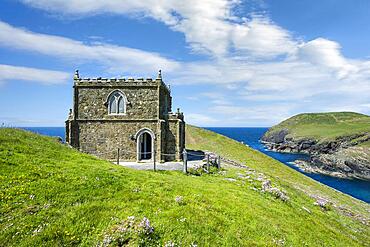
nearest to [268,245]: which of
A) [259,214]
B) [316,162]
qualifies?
[259,214]

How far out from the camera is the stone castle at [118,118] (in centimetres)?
4041

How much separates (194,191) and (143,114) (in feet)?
73.0

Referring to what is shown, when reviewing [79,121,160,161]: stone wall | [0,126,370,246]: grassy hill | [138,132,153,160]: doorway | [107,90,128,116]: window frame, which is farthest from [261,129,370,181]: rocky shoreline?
[0,126,370,246]: grassy hill

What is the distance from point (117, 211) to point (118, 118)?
2632 cm

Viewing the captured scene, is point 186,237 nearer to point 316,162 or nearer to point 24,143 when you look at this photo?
point 24,143

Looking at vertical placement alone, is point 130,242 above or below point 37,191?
below

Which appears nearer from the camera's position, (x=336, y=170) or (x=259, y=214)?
(x=259, y=214)

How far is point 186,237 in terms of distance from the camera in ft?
46.4

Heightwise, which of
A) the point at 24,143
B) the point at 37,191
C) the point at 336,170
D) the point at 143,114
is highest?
the point at 143,114

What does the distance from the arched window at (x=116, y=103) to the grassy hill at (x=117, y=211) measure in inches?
694

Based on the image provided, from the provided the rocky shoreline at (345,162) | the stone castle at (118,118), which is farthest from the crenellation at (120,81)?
the rocky shoreline at (345,162)

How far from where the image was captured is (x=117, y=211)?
50.9 feet

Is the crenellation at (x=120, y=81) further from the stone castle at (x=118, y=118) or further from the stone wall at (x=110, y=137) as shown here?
the stone wall at (x=110, y=137)

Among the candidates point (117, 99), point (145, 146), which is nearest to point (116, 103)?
point (117, 99)
